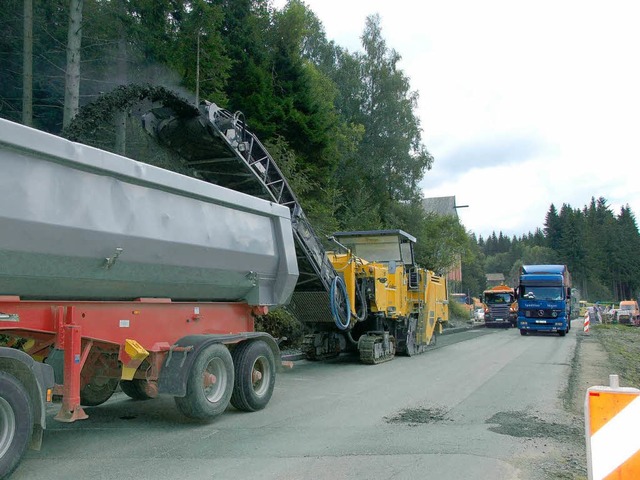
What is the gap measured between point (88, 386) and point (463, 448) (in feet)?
16.1

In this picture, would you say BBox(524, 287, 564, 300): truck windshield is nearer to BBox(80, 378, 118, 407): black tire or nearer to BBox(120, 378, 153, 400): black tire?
BBox(120, 378, 153, 400): black tire

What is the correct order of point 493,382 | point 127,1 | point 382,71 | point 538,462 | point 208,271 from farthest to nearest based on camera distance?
point 382,71 → point 127,1 → point 493,382 → point 208,271 → point 538,462

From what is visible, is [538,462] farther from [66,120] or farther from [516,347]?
[516,347]

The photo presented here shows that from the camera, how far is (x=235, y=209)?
26.2 ft

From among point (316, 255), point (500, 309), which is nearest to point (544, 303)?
point (500, 309)

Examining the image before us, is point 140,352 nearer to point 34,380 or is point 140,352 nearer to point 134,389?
point 34,380

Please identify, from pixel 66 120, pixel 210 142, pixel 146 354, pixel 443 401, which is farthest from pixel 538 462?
pixel 66 120

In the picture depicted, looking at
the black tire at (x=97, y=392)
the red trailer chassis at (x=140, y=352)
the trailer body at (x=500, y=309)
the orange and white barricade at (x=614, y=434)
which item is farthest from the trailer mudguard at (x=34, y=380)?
the trailer body at (x=500, y=309)

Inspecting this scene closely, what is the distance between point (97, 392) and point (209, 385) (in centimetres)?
179

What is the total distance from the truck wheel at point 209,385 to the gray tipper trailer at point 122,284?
0.01 meters

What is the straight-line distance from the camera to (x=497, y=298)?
36.6 m

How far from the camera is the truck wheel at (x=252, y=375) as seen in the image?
7.98 metres

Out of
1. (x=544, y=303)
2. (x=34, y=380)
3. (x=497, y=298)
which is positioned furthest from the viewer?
(x=497, y=298)

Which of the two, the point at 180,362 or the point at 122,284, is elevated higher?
the point at 122,284
